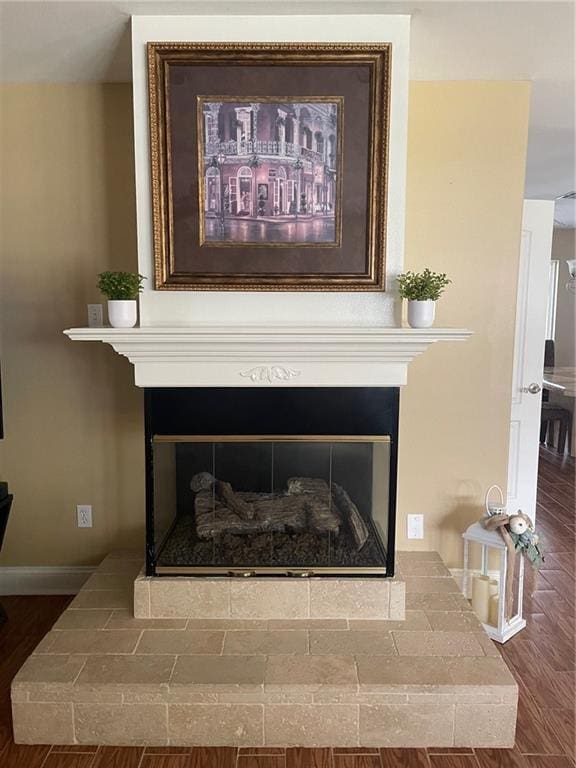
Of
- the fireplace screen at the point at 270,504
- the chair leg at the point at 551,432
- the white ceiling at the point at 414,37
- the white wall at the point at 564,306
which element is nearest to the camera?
the white ceiling at the point at 414,37

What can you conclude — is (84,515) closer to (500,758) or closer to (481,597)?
(481,597)

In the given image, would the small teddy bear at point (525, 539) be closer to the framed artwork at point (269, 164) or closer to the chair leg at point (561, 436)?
the framed artwork at point (269, 164)

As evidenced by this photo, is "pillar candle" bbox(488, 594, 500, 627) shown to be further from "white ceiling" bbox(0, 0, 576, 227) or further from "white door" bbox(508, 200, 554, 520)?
"white ceiling" bbox(0, 0, 576, 227)

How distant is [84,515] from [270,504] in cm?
106

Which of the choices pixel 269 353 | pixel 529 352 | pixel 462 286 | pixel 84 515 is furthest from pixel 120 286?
pixel 529 352

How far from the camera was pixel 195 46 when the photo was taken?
7.00ft

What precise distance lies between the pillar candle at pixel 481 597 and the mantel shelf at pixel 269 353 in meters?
1.07

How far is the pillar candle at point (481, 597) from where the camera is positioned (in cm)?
267

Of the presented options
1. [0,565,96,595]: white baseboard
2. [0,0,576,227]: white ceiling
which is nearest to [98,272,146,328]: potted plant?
[0,0,576,227]: white ceiling

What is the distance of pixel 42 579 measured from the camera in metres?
2.95

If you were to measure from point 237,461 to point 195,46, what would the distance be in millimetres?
1534

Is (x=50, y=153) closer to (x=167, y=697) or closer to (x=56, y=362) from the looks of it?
(x=56, y=362)

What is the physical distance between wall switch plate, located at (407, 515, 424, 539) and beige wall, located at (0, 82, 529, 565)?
0.10 feet

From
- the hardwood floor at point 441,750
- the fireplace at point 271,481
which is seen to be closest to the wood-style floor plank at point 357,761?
the hardwood floor at point 441,750
